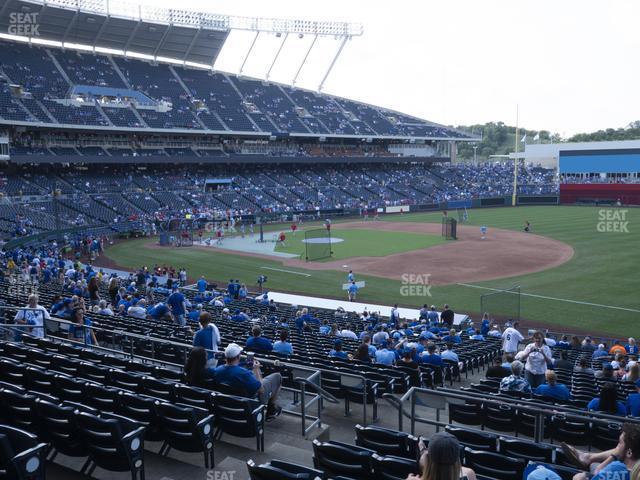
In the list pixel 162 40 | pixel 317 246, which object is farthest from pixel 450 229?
pixel 162 40

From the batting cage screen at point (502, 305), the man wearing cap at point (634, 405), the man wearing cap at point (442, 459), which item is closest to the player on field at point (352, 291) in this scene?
the batting cage screen at point (502, 305)

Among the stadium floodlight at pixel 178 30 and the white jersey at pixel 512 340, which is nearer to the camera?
the white jersey at pixel 512 340

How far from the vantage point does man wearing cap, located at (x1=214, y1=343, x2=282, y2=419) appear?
25.4 feet

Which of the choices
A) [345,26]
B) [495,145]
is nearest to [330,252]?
[345,26]

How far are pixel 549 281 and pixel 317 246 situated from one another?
58.7 ft

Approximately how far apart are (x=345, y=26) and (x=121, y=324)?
72833 millimetres

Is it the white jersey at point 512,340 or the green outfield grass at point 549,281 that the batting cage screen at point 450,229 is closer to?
the green outfield grass at point 549,281

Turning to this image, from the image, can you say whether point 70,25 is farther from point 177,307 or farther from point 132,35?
point 177,307

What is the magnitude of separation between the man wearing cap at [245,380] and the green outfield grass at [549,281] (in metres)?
18.3

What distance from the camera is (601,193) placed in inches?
2867

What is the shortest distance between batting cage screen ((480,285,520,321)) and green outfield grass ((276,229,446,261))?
1497 centimetres

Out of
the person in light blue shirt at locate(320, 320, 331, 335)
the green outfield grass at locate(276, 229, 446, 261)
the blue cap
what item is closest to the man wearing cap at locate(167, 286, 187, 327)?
the person in light blue shirt at locate(320, 320, 331, 335)

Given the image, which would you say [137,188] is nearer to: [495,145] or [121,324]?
[121,324]

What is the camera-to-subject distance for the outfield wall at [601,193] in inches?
2781
